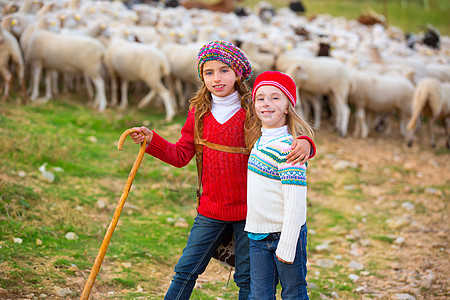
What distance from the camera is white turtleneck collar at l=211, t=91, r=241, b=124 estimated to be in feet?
10.2

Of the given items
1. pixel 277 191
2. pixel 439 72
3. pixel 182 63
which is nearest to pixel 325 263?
pixel 277 191

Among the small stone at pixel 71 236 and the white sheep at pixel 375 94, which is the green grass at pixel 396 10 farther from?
the small stone at pixel 71 236

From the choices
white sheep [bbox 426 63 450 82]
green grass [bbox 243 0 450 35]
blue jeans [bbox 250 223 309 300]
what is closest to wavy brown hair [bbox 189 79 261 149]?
blue jeans [bbox 250 223 309 300]

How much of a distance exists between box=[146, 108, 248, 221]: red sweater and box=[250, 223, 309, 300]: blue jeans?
28 centimetres

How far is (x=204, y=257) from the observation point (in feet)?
10.1

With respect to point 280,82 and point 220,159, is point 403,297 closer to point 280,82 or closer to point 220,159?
point 220,159

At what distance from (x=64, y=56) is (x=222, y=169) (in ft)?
26.0

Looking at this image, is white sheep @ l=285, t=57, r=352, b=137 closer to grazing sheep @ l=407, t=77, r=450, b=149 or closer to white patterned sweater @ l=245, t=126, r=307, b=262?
grazing sheep @ l=407, t=77, r=450, b=149

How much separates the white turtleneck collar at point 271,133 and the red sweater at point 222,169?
204 mm

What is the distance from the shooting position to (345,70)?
10891 millimetres

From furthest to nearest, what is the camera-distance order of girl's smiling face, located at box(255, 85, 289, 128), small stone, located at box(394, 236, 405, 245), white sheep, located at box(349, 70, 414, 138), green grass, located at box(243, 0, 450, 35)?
green grass, located at box(243, 0, 450, 35) < white sheep, located at box(349, 70, 414, 138) < small stone, located at box(394, 236, 405, 245) < girl's smiling face, located at box(255, 85, 289, 128)

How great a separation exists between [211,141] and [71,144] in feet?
15.2

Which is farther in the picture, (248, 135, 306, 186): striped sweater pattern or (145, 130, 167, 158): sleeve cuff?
(145, 130, 167, 158): sleeve cuff

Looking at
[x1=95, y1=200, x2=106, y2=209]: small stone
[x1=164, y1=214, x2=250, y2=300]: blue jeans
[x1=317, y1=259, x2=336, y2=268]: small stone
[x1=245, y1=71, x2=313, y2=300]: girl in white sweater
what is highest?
[x1=245, y1=71, x2=313, y2=300]: girl in white sweater
